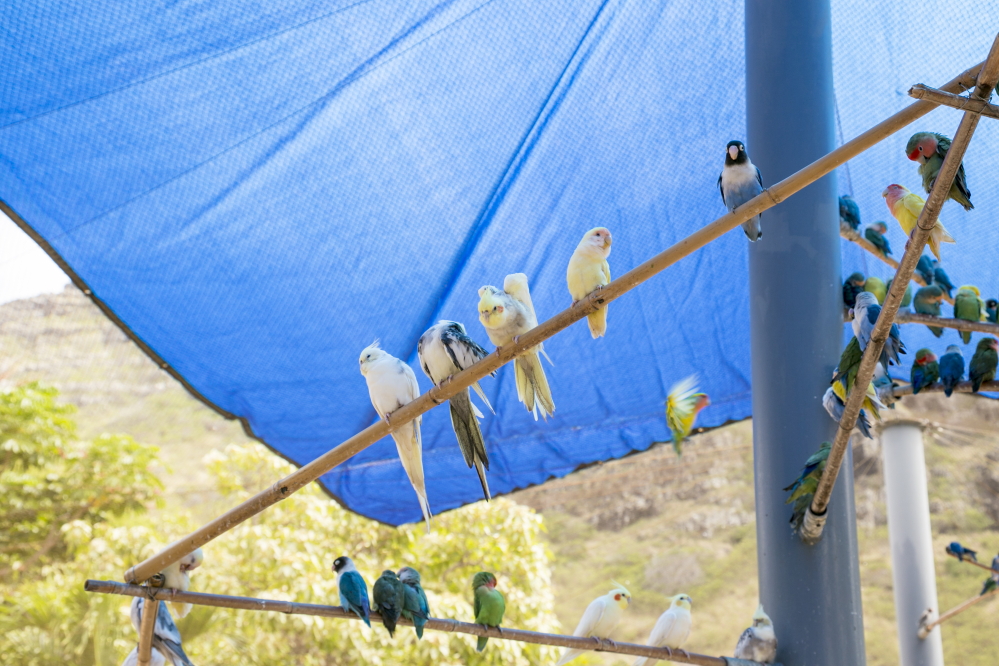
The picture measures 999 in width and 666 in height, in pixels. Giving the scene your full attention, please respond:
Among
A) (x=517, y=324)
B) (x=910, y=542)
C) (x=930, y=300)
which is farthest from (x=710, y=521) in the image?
(x=517, y=324)

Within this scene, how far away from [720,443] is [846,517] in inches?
434

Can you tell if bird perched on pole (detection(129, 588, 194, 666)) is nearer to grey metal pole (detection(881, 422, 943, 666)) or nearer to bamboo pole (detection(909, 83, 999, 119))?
bamboo pole (detection(909, 83, 999, 119))

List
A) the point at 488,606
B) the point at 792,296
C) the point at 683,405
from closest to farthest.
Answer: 1. the point at 792,296
2. the point at 488,606
3. the point at 683,405

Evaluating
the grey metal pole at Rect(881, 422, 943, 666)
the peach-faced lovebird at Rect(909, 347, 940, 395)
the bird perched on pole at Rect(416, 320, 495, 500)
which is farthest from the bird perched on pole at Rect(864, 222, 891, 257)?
the grey metal pole at Rect(881, 422, 943, 666)

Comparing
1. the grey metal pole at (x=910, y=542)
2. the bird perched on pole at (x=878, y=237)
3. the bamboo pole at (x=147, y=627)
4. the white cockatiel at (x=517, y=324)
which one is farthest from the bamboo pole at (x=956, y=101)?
the grey metal pole at (x=910, y=542)

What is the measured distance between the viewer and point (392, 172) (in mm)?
2510

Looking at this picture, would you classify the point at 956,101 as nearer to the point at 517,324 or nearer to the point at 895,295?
the point at 895,295

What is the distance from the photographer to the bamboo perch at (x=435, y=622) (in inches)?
74.7

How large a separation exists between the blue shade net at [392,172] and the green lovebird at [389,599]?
0.70 metres

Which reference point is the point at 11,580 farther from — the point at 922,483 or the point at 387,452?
the point at 922,483

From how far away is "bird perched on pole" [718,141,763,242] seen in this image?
6.38 ft

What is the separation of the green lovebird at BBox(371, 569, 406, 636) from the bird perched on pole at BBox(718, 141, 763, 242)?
4.19 ft

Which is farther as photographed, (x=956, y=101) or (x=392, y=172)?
(x=392, y=172)

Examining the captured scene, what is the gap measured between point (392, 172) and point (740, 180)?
1030 millimetres
